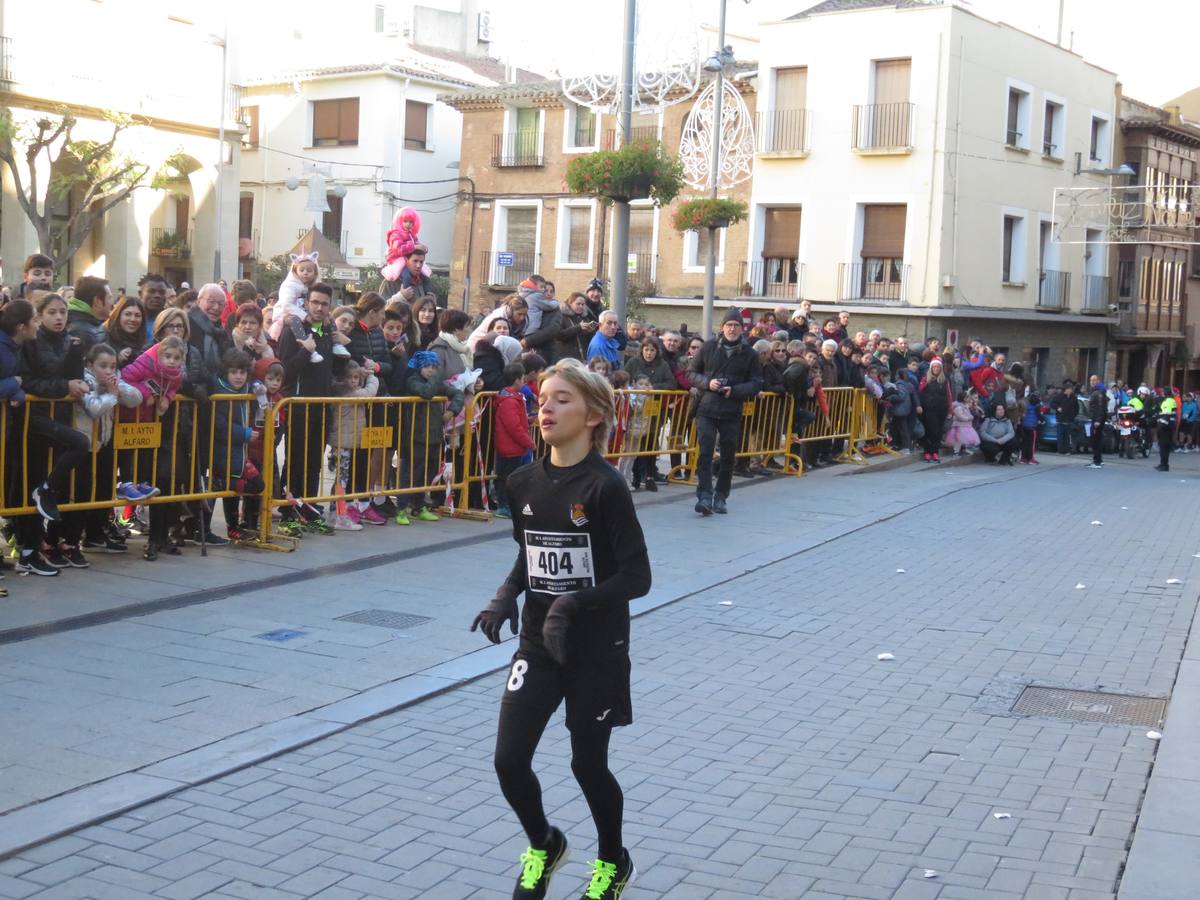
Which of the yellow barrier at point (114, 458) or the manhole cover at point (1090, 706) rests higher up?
the yellow barrier at point (114, 458)

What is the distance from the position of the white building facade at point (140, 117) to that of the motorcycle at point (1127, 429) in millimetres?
23012

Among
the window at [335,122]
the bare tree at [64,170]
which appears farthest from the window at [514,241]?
the bare tree at [64,170]

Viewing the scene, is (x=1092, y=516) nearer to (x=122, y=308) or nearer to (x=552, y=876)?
(x=122, y=308)

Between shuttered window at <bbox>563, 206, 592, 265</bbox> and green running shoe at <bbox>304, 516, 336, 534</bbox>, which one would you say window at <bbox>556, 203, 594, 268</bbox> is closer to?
shuttered window at <bbox>563, 206, 592, 265</bbox>

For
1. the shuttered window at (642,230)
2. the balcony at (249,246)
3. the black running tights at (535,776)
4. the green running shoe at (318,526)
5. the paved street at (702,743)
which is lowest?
the paved street at (702,743)

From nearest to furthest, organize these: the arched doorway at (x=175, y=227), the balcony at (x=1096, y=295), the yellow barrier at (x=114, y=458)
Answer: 1. the yellow barrier at (x=114, y=458)
2. the arched doorway at (x=175, y=227)
3. the balcony at (x=1096, y=295)

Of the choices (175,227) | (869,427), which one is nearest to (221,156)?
(175,227)

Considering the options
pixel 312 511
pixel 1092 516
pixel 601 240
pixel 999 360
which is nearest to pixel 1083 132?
pixel 601 240

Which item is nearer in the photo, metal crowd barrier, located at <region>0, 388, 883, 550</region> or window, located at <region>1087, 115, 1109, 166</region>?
metal crowd barrier, located at <region>0, 388, 883, 550</region>

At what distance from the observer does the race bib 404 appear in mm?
4418

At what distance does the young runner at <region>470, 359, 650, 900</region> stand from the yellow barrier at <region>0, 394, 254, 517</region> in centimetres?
525

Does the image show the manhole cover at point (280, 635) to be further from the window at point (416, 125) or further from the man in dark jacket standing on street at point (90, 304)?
the window at point (416, 125)

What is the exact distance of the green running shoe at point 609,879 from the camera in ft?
14.3

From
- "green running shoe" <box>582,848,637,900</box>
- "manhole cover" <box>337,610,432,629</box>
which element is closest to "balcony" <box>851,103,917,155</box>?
"manhole cover" <box>337,610,432,629</box>
